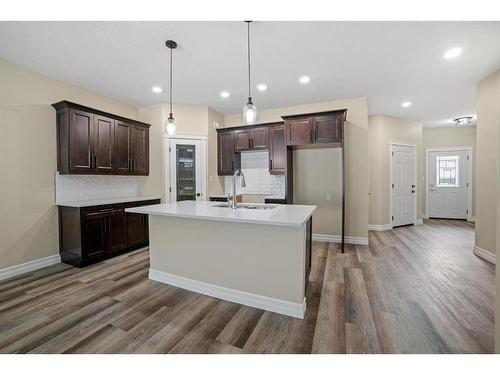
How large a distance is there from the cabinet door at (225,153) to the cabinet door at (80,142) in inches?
93.9

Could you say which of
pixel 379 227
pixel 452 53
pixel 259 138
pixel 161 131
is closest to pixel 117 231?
pixel 161 131

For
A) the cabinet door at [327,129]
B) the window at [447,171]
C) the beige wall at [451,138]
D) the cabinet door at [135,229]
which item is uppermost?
the beige wall at [451,138]

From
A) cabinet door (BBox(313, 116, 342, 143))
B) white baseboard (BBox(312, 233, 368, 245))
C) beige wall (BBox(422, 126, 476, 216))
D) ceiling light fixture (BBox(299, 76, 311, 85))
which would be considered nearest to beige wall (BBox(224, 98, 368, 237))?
white baseboard (BBox(312, 233, 368, 245))

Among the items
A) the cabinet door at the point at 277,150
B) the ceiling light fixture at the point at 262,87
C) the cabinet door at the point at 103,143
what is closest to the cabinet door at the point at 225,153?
the cabinet door at the point at 277,150

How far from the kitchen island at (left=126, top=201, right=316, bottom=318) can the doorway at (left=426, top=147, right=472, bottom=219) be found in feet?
22.7

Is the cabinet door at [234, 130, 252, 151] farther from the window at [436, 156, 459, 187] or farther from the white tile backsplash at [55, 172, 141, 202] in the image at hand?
the window at [436, 156, 459, 187]

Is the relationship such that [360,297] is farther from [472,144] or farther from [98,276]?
[472,144]

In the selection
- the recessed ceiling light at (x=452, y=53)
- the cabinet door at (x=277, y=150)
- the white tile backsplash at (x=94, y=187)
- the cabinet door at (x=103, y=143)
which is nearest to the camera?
the recessed ceiling light at (x=452, y=53)

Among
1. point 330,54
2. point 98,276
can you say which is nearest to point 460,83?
point 330,54

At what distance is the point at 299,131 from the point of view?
159 inches

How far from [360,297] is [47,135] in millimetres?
4700

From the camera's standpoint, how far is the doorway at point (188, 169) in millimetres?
4668

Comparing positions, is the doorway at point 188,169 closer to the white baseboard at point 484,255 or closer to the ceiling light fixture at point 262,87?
the ceiling light fixture at point 262,87
